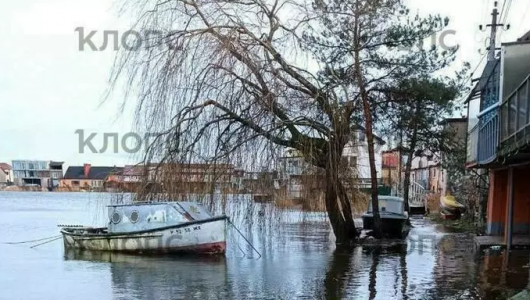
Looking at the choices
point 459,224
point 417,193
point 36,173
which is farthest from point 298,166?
point 36,173

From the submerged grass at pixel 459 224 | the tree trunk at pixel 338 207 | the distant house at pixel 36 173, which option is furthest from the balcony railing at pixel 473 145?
the distant house at pixel 36 173

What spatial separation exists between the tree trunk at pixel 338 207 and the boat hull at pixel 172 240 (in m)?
4.22

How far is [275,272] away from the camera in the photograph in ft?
62.3

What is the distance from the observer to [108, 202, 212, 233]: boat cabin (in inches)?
848

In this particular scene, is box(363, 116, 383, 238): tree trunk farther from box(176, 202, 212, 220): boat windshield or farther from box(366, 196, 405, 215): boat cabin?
box(176, 202, 212, 220): boat windshield

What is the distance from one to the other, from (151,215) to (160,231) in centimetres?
114

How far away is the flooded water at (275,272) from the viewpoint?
49.8 feet

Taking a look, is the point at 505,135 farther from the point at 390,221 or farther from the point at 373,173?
the point at 390,221

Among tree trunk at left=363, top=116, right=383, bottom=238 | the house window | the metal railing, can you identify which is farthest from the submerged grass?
the metal railing

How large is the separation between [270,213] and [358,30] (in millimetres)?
9135

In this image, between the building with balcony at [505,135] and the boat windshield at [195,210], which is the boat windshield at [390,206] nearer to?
the building with balcony at [505,135]

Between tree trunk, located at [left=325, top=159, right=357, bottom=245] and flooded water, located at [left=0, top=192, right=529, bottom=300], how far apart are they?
2.48ft

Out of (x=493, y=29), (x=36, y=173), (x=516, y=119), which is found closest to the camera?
(x=516, y=119)

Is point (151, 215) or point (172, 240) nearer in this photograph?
point (151, 215)
